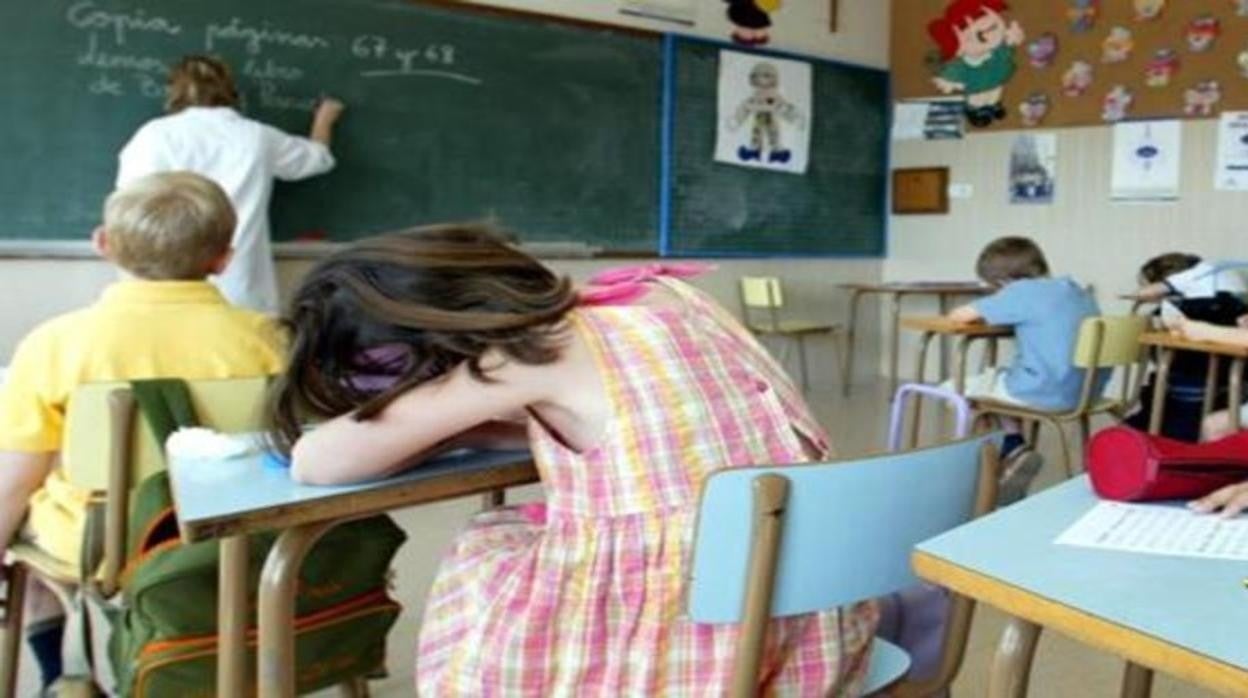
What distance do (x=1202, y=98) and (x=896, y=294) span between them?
5.65 ft

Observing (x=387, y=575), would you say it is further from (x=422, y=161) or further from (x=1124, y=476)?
(x=422, y=161)

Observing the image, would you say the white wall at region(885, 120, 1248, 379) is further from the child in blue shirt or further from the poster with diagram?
the child in blue shirt

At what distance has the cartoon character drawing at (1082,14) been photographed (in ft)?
17.9

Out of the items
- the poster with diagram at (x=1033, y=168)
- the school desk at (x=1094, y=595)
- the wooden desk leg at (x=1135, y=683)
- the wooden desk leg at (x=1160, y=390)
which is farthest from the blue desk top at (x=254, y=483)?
the poster with diagram at (x=1033, y=168)

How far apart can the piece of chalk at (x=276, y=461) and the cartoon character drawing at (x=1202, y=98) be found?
202 inches

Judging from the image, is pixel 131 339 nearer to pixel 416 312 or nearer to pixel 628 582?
pixel 416 312

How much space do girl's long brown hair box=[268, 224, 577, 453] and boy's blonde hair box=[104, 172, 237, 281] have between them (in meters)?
0.60

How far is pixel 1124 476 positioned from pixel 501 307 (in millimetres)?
609

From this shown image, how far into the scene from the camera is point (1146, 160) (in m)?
5.31

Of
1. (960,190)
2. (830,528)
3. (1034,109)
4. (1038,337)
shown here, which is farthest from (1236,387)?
(960,190)

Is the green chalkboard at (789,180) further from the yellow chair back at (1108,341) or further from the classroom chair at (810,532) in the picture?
the classroom chair at (810,532)

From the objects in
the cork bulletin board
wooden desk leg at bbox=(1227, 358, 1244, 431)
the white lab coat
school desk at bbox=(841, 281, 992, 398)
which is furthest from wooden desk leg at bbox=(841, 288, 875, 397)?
the white lab coat

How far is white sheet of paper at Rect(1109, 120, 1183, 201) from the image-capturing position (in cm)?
521

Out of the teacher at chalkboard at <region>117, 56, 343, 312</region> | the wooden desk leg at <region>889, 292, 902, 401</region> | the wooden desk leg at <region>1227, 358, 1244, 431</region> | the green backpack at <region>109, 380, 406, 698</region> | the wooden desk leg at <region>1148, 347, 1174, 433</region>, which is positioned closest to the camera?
the green backpack at <region>109, 380, 406, 698</region>
